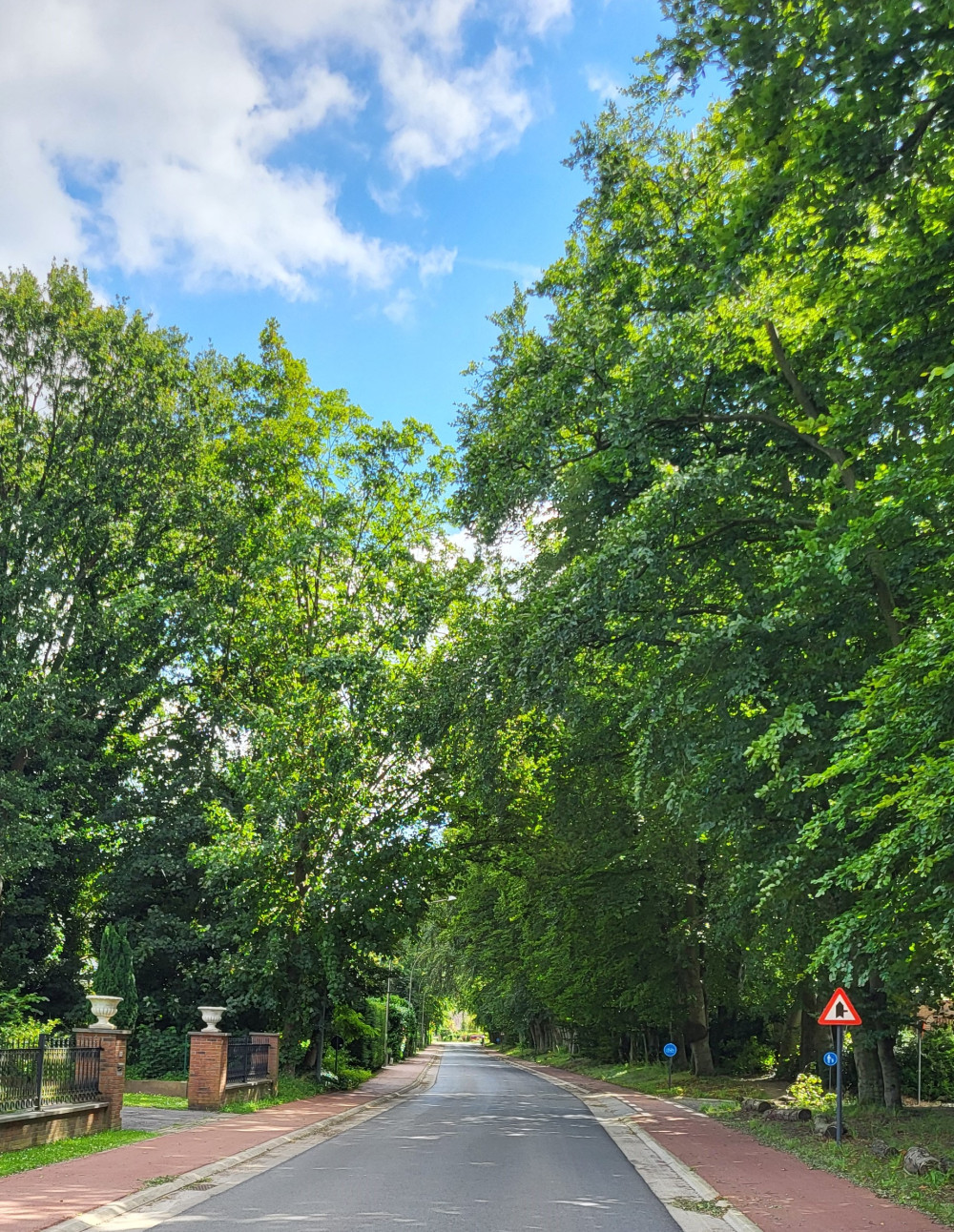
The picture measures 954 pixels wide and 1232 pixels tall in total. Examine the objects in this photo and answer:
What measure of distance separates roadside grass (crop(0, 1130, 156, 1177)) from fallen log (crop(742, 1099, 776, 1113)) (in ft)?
35.9

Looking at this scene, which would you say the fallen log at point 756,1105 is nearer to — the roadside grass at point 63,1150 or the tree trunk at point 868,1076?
the tree trunk at point 868,1076

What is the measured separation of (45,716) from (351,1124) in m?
11.8

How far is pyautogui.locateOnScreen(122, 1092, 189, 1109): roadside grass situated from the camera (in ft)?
62.5

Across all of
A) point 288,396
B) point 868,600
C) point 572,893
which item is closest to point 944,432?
point 868,600

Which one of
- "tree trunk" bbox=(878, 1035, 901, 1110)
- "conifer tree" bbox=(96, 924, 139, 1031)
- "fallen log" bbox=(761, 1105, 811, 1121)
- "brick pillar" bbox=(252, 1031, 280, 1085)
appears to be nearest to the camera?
"fallen log" bbox=(761, 1105, 811, 1121)

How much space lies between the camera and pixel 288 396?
2692cm

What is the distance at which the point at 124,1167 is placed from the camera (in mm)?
10820

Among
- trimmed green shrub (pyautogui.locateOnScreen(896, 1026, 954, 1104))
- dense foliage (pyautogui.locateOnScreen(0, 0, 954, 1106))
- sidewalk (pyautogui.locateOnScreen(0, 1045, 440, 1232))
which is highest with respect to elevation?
dense foliage (pyautogui.locateOnScreen(0, 0, 954, 1106))

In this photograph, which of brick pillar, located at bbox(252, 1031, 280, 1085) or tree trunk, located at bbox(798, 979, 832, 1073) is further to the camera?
tree trunk, located at bbox(798, 979, 832, 1073)

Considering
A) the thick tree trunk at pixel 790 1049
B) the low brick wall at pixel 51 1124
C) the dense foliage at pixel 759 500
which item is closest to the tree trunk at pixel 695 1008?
the thick tree trunk at pixel 790 1049

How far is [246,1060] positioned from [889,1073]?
1261 centimetres

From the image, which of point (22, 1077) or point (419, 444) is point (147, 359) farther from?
point (22, 1077)

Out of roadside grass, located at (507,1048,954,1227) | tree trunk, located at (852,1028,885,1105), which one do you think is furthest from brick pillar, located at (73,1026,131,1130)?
tree trunk, located at (852,1028,885,1105)

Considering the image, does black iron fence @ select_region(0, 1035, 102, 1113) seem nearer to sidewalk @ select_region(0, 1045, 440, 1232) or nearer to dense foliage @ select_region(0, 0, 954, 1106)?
sidewalk @ select_region(0, 1045, 440, 1232)
